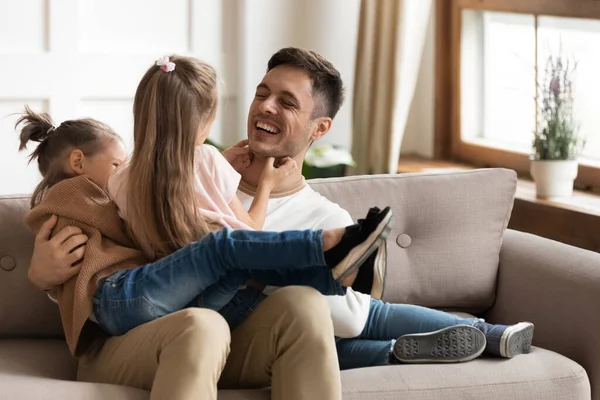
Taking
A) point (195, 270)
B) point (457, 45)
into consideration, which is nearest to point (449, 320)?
point (195, 270)

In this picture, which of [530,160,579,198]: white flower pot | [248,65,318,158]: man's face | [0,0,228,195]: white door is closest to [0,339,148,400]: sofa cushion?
[248,65,318,158]: man's face

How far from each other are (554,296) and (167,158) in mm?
999

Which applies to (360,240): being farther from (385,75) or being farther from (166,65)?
(385,75)

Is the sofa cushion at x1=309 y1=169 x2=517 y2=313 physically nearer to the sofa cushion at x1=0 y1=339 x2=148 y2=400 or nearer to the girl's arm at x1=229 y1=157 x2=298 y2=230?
the girl's arm at x1=229 y1=157 x2=298 y2=230

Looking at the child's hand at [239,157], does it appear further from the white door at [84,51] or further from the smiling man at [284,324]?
the white door at [84,51]

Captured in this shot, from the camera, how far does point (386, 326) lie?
250cm

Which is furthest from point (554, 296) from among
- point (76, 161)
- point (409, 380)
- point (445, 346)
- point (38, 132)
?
point (38, 132)

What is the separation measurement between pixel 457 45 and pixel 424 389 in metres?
2.23

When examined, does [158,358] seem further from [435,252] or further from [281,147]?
[435,252]

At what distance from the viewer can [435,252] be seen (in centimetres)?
274

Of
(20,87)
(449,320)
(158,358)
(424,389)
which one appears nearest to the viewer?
(158,358)

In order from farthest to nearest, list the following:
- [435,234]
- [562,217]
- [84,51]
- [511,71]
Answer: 1. [84,51]
2. [511,71]
3. [562,217]
4. [435,234]

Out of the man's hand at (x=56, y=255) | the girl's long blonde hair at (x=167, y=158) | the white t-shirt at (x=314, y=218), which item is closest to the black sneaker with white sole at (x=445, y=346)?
the white t-shirt at (x=314, y=218)

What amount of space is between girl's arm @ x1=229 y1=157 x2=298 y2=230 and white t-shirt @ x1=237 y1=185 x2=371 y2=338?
0.06 meters
